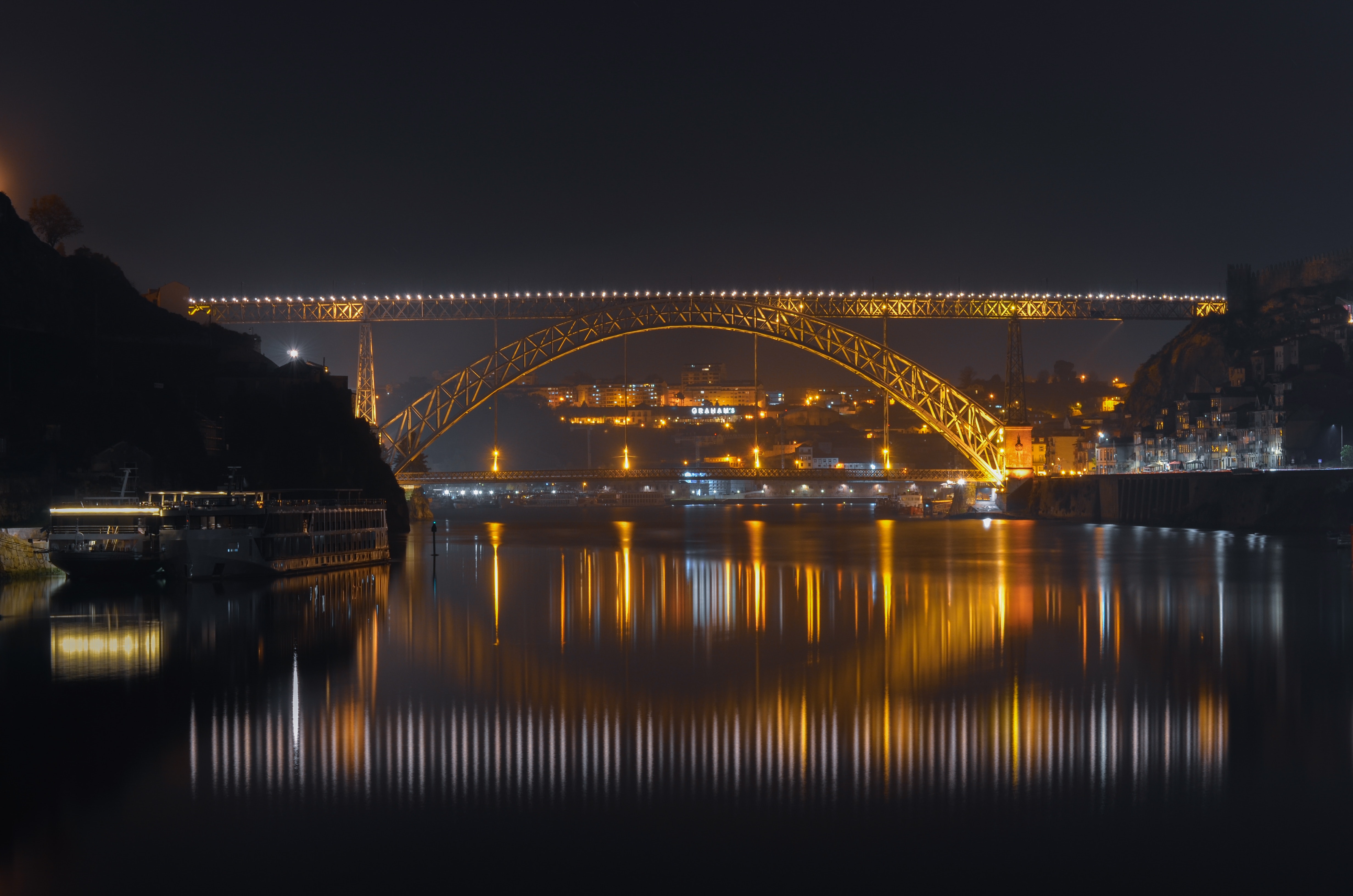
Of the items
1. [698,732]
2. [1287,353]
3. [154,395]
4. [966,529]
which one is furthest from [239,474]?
[1287,353]

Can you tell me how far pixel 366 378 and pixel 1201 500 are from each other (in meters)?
31.7

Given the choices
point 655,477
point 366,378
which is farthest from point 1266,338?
point 366,378

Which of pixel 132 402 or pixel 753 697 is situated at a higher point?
pixel 132 402

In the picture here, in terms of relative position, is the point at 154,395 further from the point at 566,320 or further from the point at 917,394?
the point at 917,394

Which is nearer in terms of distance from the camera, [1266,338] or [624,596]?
[624,596]

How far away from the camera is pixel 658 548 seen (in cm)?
3469

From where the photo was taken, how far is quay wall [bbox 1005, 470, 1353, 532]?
3547 centimetres

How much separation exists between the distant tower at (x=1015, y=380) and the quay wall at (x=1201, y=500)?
10.3 feet

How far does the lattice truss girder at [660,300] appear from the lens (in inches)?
1784

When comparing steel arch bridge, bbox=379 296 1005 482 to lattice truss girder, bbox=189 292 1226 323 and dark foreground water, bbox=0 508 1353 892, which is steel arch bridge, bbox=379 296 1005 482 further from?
dark foreground water, bbox=0 508 1353 892

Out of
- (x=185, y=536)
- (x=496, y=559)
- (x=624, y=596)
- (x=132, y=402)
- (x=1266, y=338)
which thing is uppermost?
(x=1266, y=338)

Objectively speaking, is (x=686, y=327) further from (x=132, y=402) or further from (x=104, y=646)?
(x=104, y=646)

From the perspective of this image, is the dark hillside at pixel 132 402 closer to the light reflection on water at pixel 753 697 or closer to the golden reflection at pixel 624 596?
the light reflection on water at pixel 753 697

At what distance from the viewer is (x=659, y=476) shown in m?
48.9
